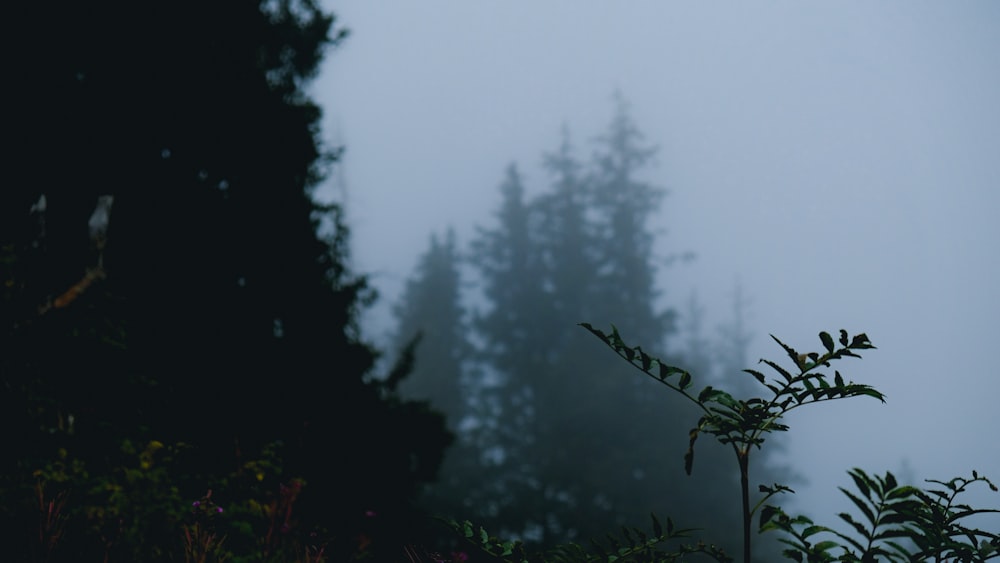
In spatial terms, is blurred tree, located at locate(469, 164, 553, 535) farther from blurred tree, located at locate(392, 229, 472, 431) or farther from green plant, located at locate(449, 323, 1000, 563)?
green plant, located at locate(449, 323, 1000, 563)

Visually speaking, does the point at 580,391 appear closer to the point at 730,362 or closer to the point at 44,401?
the point at 44,401

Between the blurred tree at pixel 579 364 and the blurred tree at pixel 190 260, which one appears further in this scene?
the blurred tree at pixel 579 364

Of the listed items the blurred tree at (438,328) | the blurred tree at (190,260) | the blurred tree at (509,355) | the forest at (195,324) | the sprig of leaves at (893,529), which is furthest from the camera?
the blurred tree at (438,328)

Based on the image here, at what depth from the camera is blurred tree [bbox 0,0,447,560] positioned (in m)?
4.95

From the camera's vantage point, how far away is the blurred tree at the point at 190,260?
4949 millimetres

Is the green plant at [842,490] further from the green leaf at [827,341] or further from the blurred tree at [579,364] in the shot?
the blurred tree at [579,364]

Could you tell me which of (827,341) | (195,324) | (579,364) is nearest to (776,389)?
(827,341)

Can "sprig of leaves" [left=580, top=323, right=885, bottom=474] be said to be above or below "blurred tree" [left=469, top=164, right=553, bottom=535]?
below

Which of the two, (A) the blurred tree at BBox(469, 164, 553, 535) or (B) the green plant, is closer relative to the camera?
(B) the green plant

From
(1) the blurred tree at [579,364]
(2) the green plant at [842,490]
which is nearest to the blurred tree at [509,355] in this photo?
(1) the blurred tree at [579,364]

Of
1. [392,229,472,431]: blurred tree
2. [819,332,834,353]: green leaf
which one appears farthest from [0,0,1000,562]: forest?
[392,229,472,431]: blurred tree

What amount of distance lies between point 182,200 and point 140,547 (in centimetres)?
443

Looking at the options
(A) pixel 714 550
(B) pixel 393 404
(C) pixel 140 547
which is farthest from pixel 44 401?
(A) pixel 714 550

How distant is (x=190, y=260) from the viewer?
20.5 feet
